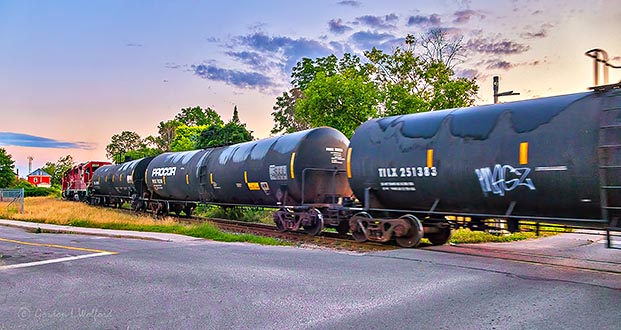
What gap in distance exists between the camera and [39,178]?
129375 mm

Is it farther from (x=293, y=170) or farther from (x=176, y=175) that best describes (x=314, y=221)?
(x=176, y=175)

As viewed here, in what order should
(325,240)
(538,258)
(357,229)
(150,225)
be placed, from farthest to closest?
(150,225) < (325,240) < (357,229) < (538,258)

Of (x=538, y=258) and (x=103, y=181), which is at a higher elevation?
(x=103, y=181)

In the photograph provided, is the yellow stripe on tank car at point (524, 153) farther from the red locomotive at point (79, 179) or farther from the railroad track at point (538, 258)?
the red locomotive at point (79, 179)

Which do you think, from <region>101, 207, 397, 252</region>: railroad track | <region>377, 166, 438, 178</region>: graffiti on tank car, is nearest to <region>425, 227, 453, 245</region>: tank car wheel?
<region>101, 207, 397, 252</region>: railroad track

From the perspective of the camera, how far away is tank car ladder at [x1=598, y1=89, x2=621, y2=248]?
27.4 feet

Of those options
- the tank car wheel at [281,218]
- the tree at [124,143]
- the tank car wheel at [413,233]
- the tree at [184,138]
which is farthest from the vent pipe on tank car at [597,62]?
the tree at [124,143]

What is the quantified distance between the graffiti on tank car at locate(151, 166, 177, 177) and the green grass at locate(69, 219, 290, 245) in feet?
14.2

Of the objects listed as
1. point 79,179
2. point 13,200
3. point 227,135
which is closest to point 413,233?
point 227,135

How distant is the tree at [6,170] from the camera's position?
82312 mm

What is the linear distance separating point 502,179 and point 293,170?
7.13 m

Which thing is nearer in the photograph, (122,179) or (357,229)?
(357,229)

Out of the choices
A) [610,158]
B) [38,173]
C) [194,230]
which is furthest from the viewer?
[38,173]

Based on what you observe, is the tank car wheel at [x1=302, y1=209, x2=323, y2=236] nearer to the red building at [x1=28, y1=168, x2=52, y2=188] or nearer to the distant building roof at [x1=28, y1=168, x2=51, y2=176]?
the red building at [x1=28, y1=168, x2=52, y2=188]
